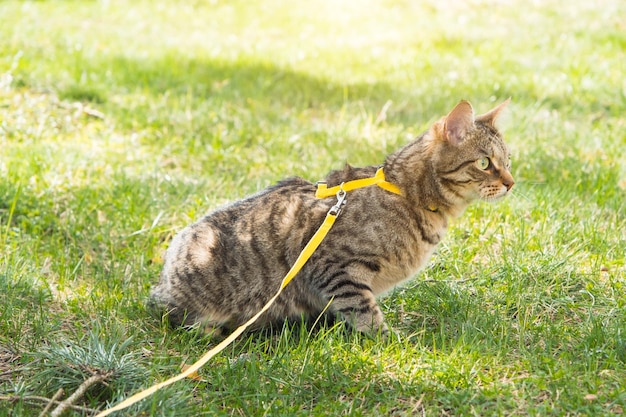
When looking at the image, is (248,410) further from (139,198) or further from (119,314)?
(139,198)

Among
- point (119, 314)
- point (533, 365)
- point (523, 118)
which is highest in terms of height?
point (523, 118)

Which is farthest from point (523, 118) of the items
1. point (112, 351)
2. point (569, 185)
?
point (112, 351)

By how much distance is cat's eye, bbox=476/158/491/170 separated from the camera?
3.45 metres

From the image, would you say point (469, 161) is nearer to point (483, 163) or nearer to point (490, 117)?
point (483, 163)

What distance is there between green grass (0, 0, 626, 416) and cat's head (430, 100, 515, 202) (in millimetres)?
590

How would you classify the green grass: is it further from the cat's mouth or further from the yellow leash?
the cat's mouth

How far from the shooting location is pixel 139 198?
16.0 feet

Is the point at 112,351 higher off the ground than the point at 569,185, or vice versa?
the point at 569,185

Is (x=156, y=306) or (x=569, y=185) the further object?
(x=569, y=185)

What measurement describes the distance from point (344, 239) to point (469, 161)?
2.35 ft

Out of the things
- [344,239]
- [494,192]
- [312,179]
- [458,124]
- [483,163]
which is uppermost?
[458,124]

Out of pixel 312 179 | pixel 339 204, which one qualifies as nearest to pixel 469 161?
pixel 339 204

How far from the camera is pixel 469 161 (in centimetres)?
344

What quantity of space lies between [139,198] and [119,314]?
1.38 metres
